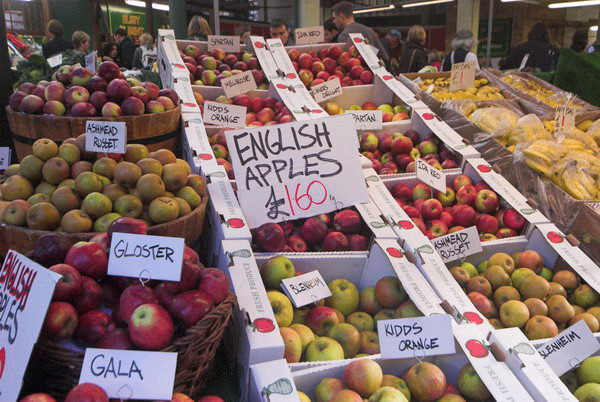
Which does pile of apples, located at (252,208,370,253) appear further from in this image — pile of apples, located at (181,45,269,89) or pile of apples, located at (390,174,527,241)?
pile of apples, located at (181,45,269,89)

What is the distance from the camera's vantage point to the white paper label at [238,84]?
3.38m

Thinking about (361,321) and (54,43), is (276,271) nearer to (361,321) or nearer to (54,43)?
(361,321)

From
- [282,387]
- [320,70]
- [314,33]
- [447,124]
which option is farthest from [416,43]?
[282,387]

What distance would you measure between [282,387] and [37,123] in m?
1.76

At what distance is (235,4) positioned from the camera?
2239cm

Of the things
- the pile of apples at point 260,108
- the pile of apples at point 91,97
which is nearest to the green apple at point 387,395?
the pile of apples at point 91,97

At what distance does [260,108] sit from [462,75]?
1688 mm

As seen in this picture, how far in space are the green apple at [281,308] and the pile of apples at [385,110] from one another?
1.92 metres

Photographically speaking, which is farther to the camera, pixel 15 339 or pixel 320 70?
pixel 320 70

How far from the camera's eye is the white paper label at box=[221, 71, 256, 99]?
3383 millimetres

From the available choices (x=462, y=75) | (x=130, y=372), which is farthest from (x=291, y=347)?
(x=462, y=75)

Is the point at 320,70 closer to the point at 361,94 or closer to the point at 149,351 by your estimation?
the point at 361,94

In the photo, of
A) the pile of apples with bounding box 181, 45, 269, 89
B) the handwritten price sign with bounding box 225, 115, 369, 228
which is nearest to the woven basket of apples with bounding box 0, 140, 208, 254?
the handwritten price sign with bounding box 225, 115, 369, 228

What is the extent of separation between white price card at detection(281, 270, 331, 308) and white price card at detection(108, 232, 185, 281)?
0.54 metres
